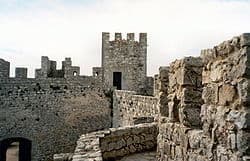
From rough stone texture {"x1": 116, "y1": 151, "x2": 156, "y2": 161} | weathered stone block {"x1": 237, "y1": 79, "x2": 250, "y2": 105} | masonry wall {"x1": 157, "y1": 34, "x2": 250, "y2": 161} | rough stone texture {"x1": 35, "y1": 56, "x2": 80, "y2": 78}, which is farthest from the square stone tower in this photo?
weathered stone block {"x1": 237, "y1": 79, "x2": 250, "y2": 105}

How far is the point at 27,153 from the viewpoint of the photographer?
20469 mm

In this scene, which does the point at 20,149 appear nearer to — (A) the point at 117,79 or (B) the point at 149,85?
(A) the point at 117,79

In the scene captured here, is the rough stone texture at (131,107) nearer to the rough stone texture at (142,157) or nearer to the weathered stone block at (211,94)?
the rough stone texture at (142,157)

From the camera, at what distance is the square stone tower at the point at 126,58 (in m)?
22.3

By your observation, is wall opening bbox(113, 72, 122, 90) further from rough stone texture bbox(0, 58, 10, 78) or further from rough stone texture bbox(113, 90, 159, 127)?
rough stone texture bbox(0, 58, 10, 78)

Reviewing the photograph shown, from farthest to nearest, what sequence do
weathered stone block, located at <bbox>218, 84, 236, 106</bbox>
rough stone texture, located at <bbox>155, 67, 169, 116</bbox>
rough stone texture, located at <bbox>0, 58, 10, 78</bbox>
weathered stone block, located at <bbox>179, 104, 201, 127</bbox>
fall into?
1. rough stone texture, located at <bbox>0, 58, 10, 78</bbox>
2. rough stone texture, located at <bbox>155, 67, 169, 116</bbox>
3. weathered stone block, located at <bbox>179, 104, 201, 127</bbox>
4. weathered stone block, located at <bbox>218, 84, 236, 106</bbox>

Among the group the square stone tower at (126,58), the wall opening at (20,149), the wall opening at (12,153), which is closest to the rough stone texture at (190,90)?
the wall opening at (20,149)

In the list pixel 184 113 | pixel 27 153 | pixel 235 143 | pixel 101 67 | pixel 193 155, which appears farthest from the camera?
pixel 101 67

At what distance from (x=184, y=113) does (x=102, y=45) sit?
17993mm

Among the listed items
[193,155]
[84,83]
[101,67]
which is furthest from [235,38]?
[101,67]

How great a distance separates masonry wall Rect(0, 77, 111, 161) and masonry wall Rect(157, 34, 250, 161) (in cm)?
1580

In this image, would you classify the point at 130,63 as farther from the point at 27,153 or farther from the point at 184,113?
the point at 184,113

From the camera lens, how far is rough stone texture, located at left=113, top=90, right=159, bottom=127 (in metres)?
13.0

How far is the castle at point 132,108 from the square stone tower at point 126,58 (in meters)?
0.05
